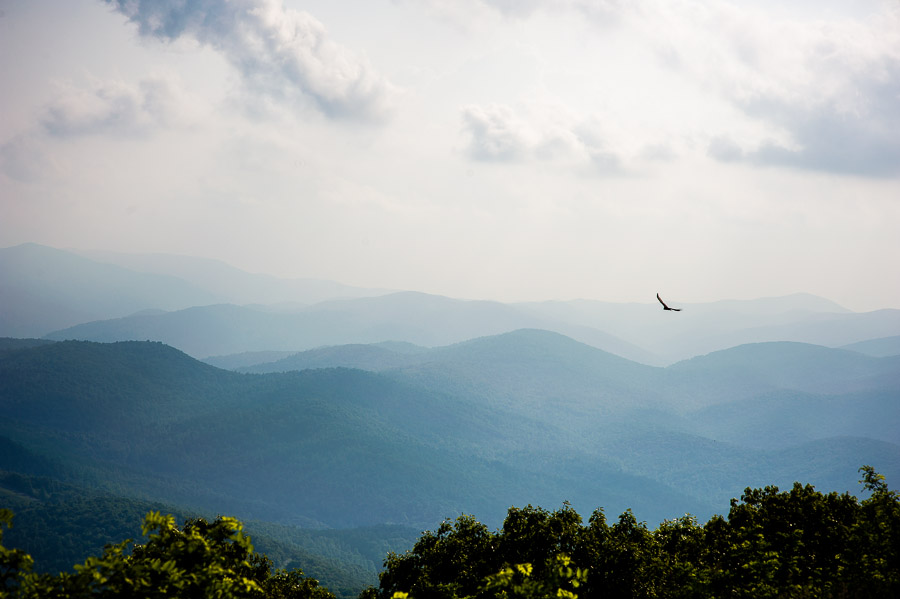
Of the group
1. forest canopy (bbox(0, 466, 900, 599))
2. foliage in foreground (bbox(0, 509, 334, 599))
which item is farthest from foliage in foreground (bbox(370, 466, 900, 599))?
foliage in foreground (bbox(0, 509, 334, 599))

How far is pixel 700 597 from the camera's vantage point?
94.7ft

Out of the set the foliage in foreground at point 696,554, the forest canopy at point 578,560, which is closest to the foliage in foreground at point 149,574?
the forest canopy at point 578,560

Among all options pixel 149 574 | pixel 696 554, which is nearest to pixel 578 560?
pixel 696 554

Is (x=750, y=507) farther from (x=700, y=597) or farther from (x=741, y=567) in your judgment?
(x=700, y=597)

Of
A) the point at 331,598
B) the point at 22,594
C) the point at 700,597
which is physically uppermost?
the point at 22,594

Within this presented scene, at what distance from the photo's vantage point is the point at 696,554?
1502 inches

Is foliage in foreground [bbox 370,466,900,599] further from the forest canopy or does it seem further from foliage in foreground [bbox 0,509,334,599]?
foliage in foreground [bbox 0,509,334,599]

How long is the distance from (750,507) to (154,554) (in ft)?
140

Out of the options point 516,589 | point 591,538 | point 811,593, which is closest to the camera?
point 516,589

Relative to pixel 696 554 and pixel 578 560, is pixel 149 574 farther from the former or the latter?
pixel 696 554

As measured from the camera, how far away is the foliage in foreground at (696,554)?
28.8m

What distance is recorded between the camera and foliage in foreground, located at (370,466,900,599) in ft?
94.5

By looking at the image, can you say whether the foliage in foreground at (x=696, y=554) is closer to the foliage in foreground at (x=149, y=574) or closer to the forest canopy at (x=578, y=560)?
the forest canopy at (x=578, y=560)

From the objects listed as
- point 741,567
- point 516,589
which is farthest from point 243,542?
point 741,567
